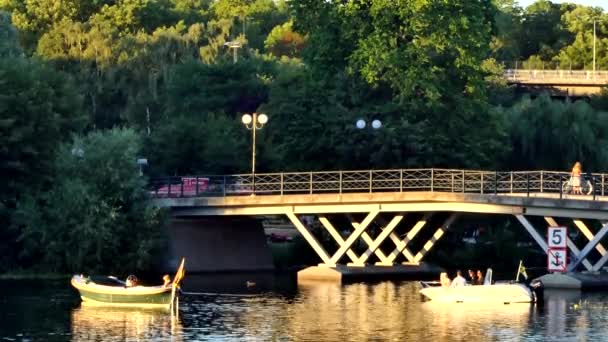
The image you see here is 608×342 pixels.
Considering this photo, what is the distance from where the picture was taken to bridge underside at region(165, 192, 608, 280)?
65.6m

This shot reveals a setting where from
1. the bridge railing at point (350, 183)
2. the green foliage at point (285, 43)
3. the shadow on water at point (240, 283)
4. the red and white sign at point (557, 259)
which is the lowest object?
the shadow on water at point (240, 283)

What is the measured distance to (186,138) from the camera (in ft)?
277

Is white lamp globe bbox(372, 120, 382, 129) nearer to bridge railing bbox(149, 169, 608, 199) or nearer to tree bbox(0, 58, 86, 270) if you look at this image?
bridge railing bbox(149, 169, 608, 199)

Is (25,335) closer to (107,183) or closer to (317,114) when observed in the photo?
(107,183)

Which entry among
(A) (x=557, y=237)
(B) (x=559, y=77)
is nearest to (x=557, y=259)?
(A) (x=557, y=237)

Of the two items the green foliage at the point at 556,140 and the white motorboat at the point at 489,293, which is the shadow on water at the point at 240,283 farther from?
the green foliage at the point at 556,140

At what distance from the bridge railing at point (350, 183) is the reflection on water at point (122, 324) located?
588 inches

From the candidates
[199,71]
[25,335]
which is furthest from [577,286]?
[199,71]

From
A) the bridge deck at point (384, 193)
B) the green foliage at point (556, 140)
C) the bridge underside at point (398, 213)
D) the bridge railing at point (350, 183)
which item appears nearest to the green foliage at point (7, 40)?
the bridge railing at point (350, 183)

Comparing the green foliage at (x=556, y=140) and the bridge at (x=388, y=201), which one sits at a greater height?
the green foliage at (x=556, y=140)

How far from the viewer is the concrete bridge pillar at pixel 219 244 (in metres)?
74.7

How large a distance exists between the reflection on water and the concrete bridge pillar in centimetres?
1611

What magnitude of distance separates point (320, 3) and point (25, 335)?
3351 cm

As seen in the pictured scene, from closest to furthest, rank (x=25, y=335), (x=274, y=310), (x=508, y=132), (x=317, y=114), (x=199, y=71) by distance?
1. (x=25, y=335)
2. (x=274, y=310)
3. (x=317, y=114)
4. (x=508, y=132)
5. (x=199, y=71)
